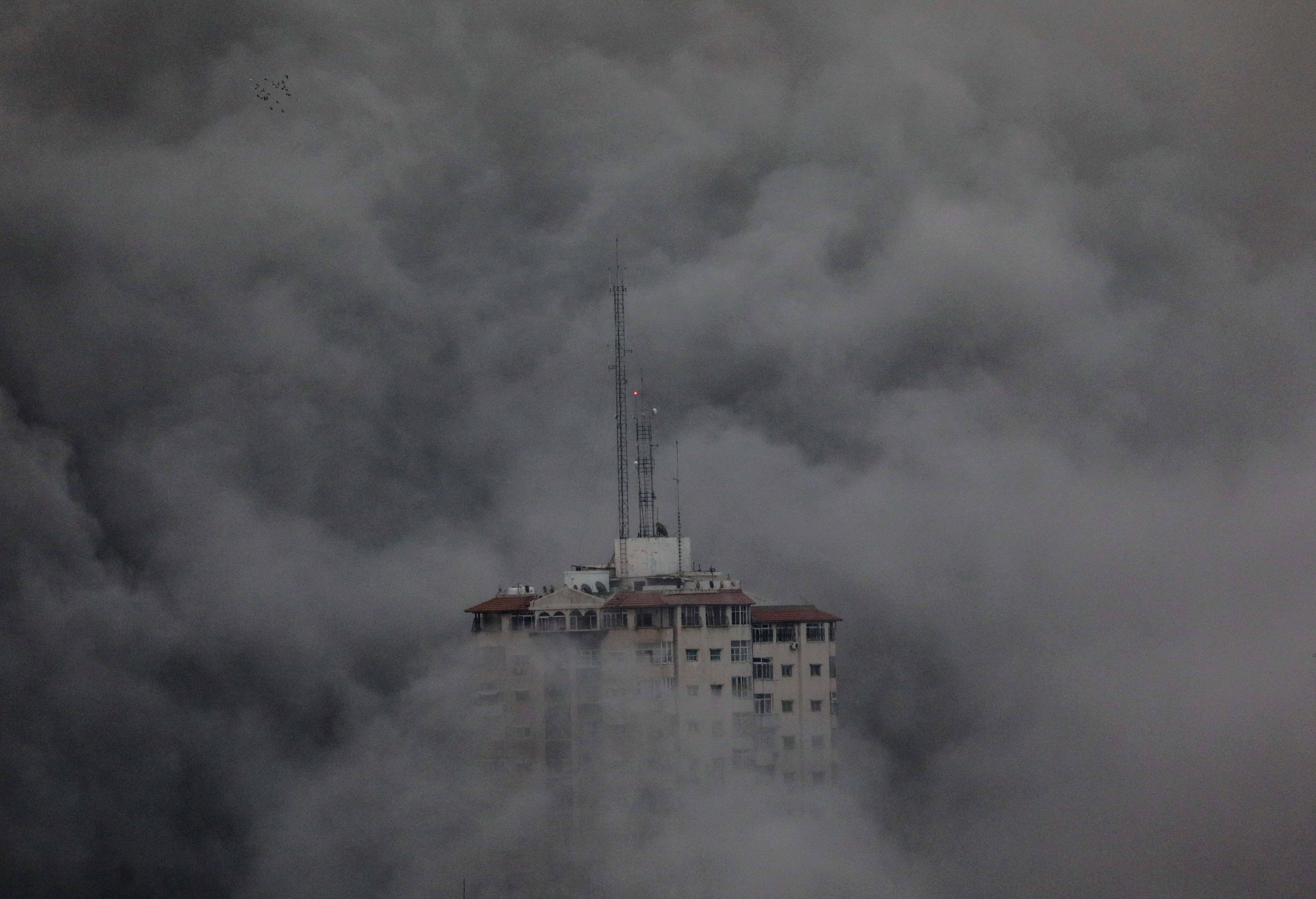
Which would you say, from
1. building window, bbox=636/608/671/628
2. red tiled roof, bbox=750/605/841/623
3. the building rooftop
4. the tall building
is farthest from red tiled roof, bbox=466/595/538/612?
red tiled roof, bbox=750/605/841/623

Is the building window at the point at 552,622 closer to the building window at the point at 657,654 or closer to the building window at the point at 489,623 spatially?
the building window at the point at 489,623

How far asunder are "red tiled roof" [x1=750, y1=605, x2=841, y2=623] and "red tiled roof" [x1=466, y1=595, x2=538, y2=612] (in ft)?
23.5

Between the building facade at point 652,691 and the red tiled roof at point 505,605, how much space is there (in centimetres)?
8

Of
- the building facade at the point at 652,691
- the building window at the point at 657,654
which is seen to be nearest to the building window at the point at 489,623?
the building facade at the point at 652,691

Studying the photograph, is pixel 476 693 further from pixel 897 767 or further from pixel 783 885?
pixel 897 767

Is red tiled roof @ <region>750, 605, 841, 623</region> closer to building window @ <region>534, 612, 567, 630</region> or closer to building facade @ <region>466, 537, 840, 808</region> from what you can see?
building facade @ <region>466, 537, 840, 808</region>

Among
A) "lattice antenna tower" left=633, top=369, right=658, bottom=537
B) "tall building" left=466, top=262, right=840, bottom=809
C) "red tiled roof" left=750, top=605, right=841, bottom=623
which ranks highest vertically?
"lattice antenna tower" left=633, top=369, right=658, bottom=537

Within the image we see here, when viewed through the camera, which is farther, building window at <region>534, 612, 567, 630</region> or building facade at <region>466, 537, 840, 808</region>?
building window at <region>534, 612, 567, 630</region>

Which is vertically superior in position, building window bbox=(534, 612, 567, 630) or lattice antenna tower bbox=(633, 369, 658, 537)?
lattice antenna tower bbox=(633, 369, 658, 537)

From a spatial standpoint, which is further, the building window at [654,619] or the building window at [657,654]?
the building window at [654,619]

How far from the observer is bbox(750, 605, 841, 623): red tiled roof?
36000mm

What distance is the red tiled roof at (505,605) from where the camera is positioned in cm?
3609

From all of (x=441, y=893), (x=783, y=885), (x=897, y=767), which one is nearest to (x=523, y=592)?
(x=441, y=893)

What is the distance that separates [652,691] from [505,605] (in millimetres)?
5425
